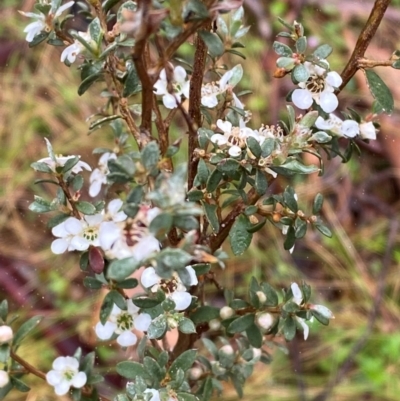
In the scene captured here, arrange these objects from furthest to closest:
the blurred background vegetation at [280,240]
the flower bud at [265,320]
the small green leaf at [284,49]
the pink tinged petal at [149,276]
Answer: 1. the blurred background vegetation at [280,240]
2. the flower bud at [265,320]
3. the small green leaf at [284,49]
4. the pink tinged petal at [149,276]

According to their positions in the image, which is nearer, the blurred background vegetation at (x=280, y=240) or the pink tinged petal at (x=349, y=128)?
the pink tinged petal at (x=349, y=128)

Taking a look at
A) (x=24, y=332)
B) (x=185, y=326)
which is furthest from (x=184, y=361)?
(x=24, y=332)

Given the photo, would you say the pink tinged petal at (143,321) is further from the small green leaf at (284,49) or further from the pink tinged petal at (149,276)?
the small green leaf at (284,49)

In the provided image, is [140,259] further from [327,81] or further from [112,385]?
[112,385]

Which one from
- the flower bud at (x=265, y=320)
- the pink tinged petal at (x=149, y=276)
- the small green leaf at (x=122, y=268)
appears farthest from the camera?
the flower bud at (x=265, y=320)

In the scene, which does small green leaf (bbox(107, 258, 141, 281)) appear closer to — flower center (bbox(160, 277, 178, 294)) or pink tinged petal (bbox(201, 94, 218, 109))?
flower center (bbox(160, 277, 178, 294))

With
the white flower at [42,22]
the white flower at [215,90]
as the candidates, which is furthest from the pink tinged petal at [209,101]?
the white flower at [42,22]

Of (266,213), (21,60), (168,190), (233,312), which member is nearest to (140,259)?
(168,190)
